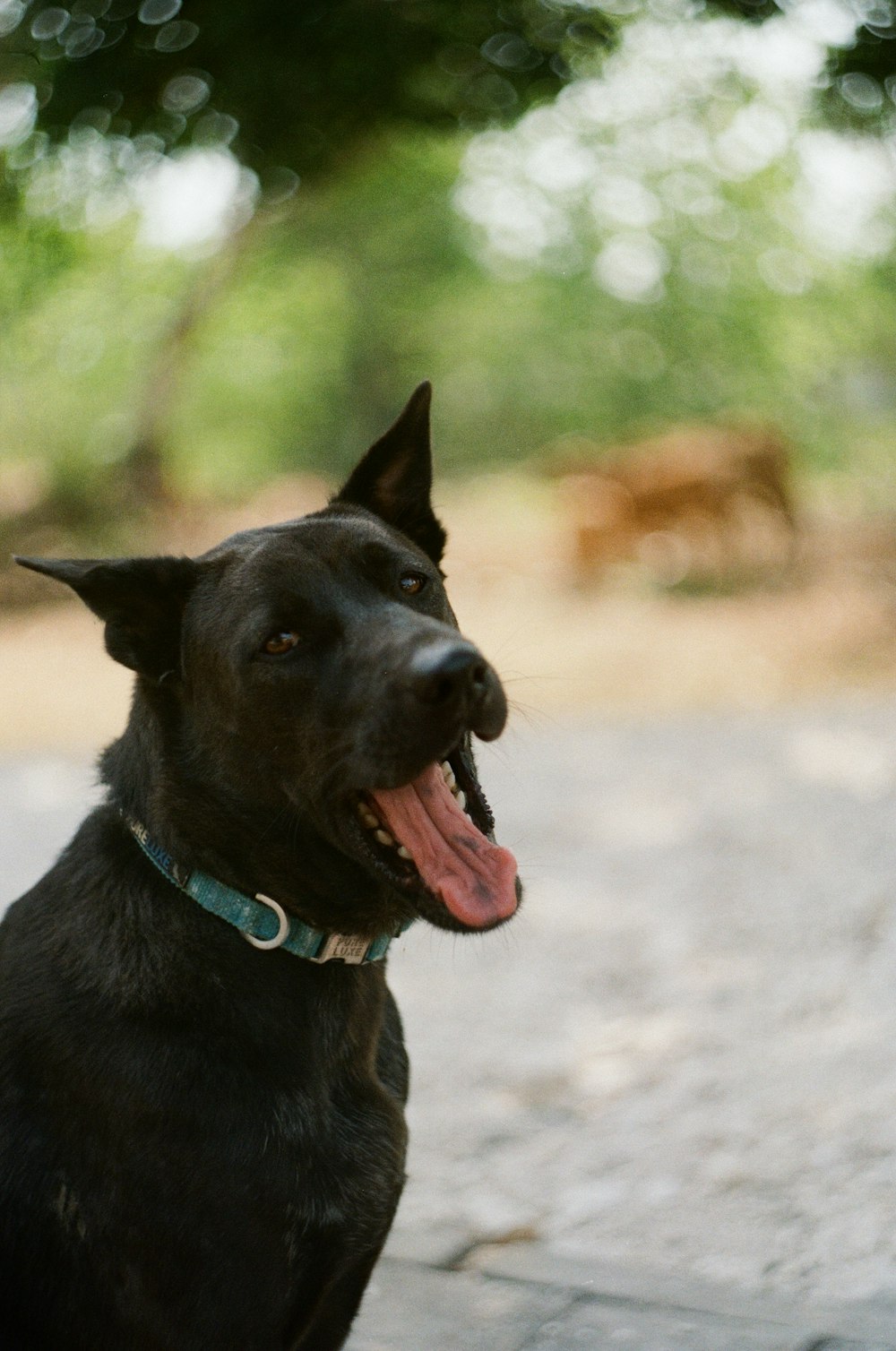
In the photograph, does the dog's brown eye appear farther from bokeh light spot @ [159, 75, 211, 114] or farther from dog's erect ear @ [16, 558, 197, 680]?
bokeh light spot @ [159, 75, 211, 114]

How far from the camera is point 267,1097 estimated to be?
6.87 feet

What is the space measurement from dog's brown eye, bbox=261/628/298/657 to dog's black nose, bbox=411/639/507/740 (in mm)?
245

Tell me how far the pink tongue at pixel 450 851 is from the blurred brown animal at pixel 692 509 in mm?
9817

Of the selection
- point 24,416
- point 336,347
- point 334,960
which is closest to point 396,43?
point 334,960

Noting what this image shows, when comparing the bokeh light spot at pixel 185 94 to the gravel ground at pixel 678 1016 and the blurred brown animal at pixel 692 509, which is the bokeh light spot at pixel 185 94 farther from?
the blurred brown animal at pixel 692 509

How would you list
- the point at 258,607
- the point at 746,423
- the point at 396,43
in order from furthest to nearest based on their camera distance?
the point at 746,423, the point at 396,43, the point at 258,607

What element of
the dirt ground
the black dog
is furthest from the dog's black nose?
the dirt ground

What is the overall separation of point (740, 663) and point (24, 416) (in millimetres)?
8654

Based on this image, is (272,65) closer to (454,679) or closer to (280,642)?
(280,642)

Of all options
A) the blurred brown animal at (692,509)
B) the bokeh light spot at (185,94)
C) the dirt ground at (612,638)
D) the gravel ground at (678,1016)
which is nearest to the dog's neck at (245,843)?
the gravel ground at (678,1016)

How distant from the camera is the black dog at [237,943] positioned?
204 centimetres

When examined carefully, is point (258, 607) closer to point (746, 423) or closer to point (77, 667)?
point (77, 667)

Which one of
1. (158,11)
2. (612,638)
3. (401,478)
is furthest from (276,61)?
(612,638)

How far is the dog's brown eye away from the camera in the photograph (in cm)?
227
